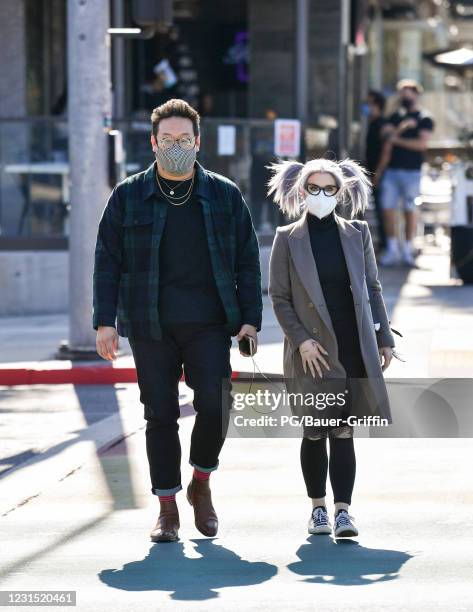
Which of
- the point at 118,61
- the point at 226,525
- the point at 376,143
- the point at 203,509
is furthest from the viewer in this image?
the point at 376,143

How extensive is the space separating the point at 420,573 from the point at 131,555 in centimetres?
126

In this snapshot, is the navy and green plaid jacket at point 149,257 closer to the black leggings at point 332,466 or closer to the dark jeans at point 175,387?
the dark jeans at point 175,387

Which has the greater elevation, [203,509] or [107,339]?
[107,339]

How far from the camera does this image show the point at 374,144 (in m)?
20.7

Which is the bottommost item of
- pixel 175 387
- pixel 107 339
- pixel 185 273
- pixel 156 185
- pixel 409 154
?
pixel 175 387

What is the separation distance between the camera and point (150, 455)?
6949 mm

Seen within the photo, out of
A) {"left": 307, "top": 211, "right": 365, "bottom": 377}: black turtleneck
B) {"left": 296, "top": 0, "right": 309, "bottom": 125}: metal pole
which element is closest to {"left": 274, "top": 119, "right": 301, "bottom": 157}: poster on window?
{"left": 296, "top": 0, "right": 309, "bottom": 125}: metal pole

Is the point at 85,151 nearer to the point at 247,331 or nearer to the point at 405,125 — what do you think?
the point at 247,331

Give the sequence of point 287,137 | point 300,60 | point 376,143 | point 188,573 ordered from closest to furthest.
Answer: point 188,573, point 287,137, point 300,60, point 376,143

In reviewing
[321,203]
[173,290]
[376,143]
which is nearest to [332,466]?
[173,290]

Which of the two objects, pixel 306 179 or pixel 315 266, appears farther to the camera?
pixel 306 179

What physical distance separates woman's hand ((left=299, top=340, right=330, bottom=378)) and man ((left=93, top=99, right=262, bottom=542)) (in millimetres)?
240

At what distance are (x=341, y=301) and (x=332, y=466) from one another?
0.73 m

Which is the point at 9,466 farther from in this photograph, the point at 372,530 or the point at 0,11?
the point at 0,11
